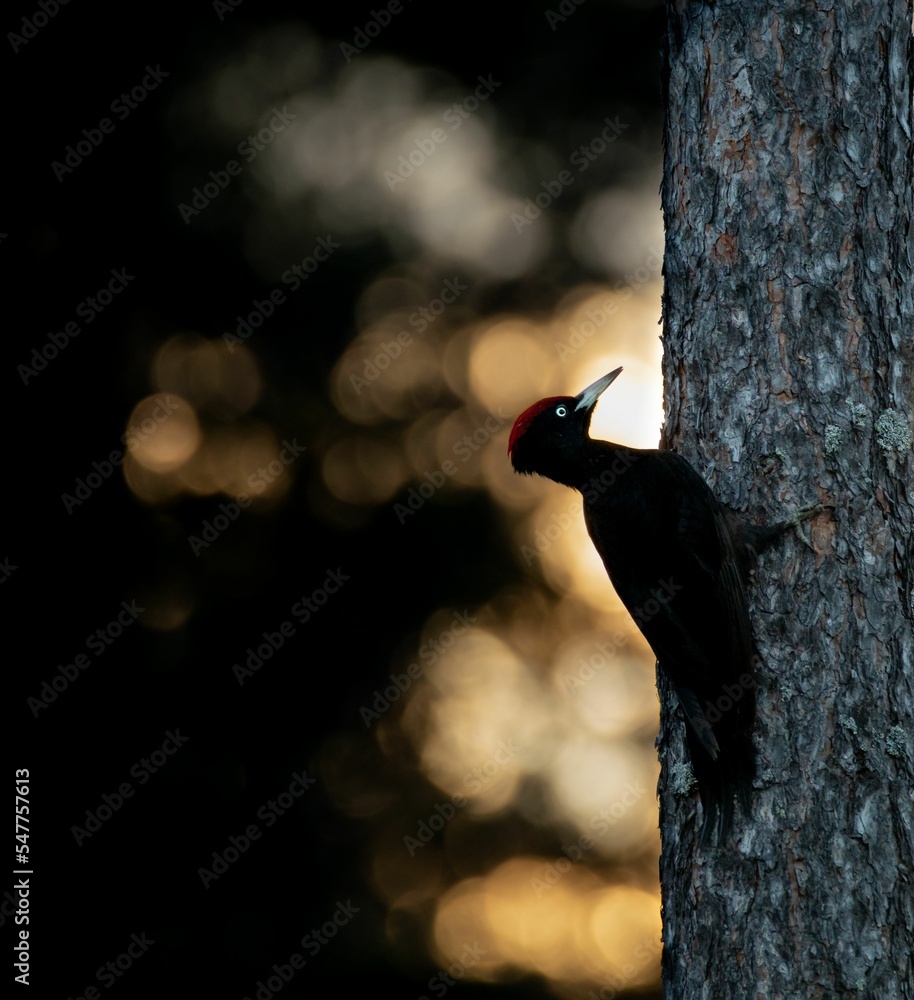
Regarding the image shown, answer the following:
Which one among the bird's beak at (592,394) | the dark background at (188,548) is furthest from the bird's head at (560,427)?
the dark background at (188,548)

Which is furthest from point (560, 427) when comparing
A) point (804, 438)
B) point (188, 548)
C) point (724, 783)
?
point (188, 548)

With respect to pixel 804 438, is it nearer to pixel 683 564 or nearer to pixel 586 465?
pixel 683 564

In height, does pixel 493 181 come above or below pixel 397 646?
above

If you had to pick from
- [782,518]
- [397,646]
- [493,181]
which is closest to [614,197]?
[493,181]

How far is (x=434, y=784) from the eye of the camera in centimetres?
741

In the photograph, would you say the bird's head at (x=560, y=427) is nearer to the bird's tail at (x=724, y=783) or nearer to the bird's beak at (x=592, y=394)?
the bird's beak at (x=592, y=394)

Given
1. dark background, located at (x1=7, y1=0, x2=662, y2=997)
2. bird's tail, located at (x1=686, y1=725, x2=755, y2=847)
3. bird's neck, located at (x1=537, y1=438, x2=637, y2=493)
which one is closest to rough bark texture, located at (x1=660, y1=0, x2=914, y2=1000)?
bird's tail, located at (x1=686, y1=725, x2=755, y2=847)

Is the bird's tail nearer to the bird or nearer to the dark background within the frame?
the bird

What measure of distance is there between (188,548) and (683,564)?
14.5 ft

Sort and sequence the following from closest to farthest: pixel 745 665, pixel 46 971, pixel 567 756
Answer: pixel 745 665 → pixel 46 971 → pixel 567 756

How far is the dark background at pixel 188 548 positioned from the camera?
22.8 feet

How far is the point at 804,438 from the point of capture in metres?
3.09

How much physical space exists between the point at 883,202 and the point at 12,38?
6.48 metres

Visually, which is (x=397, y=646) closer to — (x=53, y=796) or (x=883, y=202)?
(x=53, y=796)
